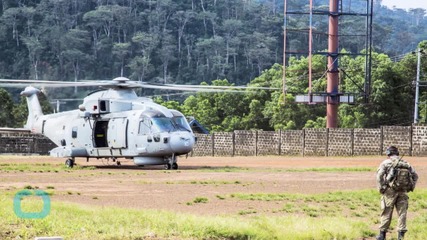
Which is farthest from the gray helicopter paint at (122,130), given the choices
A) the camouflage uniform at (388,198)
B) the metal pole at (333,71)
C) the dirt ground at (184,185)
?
the metal pole at (333,71)

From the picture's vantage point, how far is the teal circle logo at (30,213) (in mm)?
15162

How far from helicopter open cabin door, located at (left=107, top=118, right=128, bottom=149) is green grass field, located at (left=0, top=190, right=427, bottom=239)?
1676 centimetres

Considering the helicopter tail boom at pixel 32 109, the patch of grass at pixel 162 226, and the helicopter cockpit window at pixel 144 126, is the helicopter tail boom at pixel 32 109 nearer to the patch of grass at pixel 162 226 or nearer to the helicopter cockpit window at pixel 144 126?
the helicopter cockpit window at pixel 144 126

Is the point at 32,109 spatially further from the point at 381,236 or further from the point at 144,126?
the point at 381,236

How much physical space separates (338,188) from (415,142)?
20123 mm

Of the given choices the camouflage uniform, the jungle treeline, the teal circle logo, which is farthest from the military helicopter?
the jungle treeline

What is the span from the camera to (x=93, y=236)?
44.8 ft

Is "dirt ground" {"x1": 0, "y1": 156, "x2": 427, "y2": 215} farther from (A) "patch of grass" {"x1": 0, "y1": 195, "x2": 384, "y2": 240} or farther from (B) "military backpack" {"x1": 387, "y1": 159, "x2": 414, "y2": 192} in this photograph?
(B) "military backpack" {"x1": 387, "y1": 159, "x2": 414, "y2": 192}

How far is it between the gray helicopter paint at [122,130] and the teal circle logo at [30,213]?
40.5 ft

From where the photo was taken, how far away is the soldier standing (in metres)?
14.5

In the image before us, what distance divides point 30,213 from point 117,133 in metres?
20.1

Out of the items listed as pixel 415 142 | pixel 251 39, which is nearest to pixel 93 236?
pixel 415 142

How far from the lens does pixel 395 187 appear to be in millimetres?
14484

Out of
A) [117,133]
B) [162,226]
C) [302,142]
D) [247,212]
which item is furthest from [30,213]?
[302,142]
